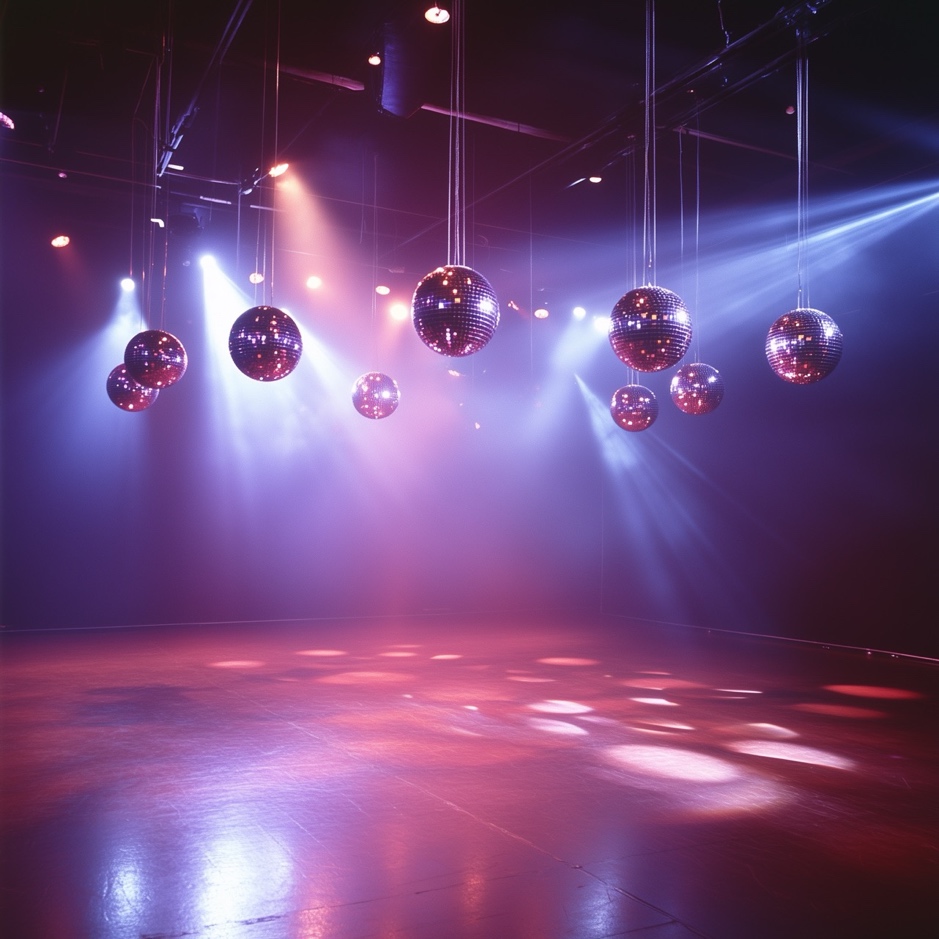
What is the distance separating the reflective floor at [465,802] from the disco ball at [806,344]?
2286 mm

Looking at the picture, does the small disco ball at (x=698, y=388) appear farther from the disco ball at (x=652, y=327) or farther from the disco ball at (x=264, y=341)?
the disco ball at (x=264, y=341)

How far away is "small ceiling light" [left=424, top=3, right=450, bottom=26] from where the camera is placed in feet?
18.2

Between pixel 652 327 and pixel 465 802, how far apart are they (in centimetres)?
255

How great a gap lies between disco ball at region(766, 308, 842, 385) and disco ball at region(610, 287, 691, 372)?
939 mm

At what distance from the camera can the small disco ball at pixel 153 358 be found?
5648 mm

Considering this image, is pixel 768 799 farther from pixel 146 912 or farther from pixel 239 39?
pixel 239 39

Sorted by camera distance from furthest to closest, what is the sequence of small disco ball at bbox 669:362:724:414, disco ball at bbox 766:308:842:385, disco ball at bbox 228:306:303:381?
small disco ball at bbox 669:362:724:414
disco ball at bbox 766:308:842:385
disco ball at bbox 228:306:303:381

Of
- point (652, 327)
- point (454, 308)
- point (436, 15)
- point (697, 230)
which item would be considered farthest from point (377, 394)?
point (697, 230)

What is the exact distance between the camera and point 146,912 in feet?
9.22

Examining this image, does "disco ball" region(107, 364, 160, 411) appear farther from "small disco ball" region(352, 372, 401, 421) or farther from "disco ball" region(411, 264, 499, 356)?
"disco ball" region(411, 264, 499, 356)

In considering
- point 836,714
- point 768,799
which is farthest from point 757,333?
point 768,799

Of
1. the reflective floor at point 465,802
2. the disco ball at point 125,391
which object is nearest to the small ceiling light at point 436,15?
the disco ball at point 125,391

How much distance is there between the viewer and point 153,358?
18.5 ft

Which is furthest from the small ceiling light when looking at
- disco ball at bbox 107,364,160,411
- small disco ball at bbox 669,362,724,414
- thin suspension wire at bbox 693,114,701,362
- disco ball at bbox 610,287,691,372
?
disco ball at bbox 107,364,160,411
